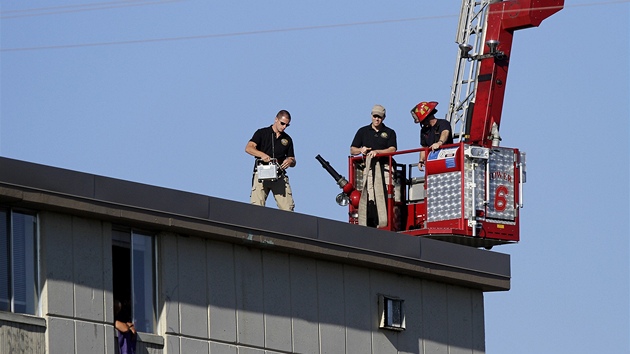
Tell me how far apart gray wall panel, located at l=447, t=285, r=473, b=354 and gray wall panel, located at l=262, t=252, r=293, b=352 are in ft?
11.4

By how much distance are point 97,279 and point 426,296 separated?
21.4 feet

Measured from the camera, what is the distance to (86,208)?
64.1 ft

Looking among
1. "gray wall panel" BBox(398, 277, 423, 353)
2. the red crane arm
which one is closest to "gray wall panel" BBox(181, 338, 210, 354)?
"gray wall panel" BBox(398, 277, 423, 353)

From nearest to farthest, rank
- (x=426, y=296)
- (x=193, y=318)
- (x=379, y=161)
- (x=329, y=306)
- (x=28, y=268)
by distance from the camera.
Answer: (x=28, y=268)
(x=193, y=318)
(x=329, y=306)
(x=426, y=296)
(x=379, y=161)

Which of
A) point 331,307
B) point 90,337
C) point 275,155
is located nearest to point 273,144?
point 275,155

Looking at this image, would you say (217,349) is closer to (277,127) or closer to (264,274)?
(264,274)

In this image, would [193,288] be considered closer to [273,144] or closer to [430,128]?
[273,144]

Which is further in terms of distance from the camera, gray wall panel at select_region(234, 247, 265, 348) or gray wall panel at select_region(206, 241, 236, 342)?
gray wall panel at select_region(234, 247, 265, 348)

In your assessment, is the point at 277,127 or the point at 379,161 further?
the point at 379,161

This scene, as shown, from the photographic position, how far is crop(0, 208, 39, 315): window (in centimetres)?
1884

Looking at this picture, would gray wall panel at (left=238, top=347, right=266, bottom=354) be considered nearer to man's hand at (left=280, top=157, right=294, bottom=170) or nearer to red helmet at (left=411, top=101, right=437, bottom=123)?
man's hand at (left=280, top=157, right=294, bottom=170)

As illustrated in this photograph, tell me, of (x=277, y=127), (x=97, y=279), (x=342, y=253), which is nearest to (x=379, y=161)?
(x=277, y=127)

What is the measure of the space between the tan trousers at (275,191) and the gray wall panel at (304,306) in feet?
8.30

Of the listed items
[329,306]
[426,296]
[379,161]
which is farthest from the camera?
[379,161]
